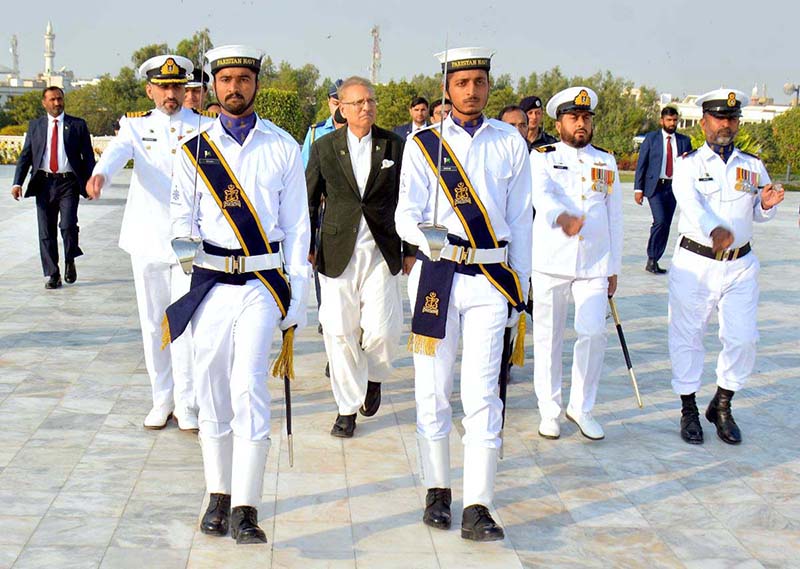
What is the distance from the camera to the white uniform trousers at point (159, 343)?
Result: 263 inches

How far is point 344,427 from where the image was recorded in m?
6.80

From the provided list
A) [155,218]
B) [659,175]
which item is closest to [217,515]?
[155,218]

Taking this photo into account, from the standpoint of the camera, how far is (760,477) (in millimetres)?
6312

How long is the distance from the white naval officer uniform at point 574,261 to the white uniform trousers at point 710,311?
1.72 ft

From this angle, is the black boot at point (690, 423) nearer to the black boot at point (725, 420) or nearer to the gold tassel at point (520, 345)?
the black boot at point (725, 420)

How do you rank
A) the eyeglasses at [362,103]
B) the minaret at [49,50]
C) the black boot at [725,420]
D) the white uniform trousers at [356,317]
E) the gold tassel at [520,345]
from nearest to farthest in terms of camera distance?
the gold tassel at [520,345]
the eyeglasses at [362,103]
the white uniform trousers at [356,317]
the black boot at [725,420]
the minaret at [49,50]

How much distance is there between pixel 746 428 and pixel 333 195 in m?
3.29

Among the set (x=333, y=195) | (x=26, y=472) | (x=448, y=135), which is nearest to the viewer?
(x=448, y=135)

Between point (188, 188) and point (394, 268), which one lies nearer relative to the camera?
point (188, 188)

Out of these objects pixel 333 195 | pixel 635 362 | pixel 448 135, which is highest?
pixel 448 135

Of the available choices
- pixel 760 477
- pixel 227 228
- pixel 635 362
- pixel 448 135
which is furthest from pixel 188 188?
pixel 635 362

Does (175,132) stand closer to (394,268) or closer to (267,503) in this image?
(394,268)

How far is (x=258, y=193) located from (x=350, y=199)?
1.99 m

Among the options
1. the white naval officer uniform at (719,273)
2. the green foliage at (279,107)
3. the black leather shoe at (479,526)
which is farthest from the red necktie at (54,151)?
the green foliage at (279,107)
